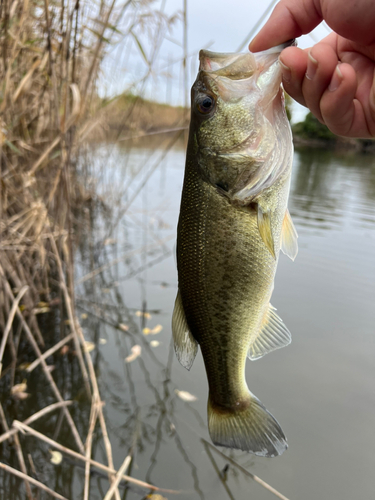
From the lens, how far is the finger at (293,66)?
1.17m

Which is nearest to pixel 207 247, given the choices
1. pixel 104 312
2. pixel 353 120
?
pixel 353 120

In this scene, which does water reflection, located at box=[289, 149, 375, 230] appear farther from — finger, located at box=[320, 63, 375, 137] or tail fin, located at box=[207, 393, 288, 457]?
tail fin, located at box=[207, 393, 288, 457]

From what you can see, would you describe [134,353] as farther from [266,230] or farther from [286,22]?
[286,22]

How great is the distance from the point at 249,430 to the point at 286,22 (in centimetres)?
151

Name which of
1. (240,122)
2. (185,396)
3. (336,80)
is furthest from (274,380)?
(336,80)

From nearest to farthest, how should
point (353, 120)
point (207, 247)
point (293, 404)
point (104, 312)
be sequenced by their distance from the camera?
point (207, 247) → point (353, 120) → point (293, 404) → point (104, 312)

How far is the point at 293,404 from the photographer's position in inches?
137

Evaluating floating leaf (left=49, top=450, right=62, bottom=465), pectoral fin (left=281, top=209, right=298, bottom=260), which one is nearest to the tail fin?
pectoral fin (left=281, top=209, right=298, bottom=260)

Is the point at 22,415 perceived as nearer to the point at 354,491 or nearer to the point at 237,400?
the point at 237,400

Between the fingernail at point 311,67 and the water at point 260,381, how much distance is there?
266cm

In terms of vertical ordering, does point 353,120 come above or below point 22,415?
above

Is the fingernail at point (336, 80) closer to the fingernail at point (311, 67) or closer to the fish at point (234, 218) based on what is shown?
the fingernail at point (311, 67)

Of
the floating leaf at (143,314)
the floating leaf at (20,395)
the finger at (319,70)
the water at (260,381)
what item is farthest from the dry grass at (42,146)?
the finger at (319,70)

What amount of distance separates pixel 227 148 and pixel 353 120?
0.53m
